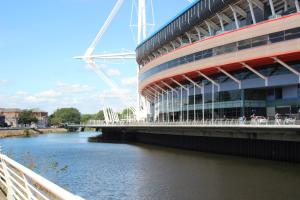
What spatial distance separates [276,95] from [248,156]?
10.6m

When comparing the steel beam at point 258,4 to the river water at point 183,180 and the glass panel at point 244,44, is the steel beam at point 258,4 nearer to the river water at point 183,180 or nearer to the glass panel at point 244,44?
the glass panel at point 244,44

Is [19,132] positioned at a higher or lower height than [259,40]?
lower

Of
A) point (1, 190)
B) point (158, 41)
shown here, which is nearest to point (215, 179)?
point (1, 190)

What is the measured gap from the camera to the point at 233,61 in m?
55.9

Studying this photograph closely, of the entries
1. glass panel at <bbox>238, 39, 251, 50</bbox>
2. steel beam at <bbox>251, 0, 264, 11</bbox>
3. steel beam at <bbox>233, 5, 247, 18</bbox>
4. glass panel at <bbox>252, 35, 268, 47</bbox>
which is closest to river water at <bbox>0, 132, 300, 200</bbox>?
glass panel at <bbox>252, 35, 268, 47</bbox>

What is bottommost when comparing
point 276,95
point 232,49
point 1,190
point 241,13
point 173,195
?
point 173,195

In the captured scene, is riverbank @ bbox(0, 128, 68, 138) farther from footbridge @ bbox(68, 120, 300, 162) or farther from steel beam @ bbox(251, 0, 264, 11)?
steel beam @ bbox(251, 0, 264, 11)

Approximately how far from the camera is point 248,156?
2013 inches

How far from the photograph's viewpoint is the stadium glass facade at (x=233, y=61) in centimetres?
5109

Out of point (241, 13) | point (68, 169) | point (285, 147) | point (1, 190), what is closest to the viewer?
point (1, 190)

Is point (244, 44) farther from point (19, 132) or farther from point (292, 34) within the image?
point (19, 132)

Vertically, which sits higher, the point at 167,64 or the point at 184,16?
the point at 184,16

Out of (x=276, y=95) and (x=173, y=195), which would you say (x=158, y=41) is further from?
(x=173, y=195)

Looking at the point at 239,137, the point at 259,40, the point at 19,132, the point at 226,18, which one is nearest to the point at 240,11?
the point at 226,18
